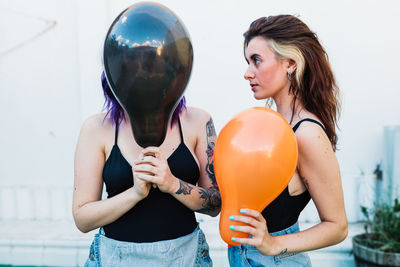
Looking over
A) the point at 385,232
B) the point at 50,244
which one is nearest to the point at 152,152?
the point at 385,232

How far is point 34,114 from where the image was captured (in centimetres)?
369

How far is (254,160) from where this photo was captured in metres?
0.99

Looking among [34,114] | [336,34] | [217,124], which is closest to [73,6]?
[34,114]

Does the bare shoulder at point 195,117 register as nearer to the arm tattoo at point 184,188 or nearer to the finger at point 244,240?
the arm tattoo at point 184,188

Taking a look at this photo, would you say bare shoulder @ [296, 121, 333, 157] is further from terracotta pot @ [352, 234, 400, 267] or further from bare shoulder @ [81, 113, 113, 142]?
terracotta pot @ [352, 234, 400, 267]

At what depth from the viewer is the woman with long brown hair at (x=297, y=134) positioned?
3.62ft

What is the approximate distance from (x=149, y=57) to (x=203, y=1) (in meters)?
2.59

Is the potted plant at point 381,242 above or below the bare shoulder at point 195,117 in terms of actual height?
below

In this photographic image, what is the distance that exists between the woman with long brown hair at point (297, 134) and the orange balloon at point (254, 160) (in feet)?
0.16

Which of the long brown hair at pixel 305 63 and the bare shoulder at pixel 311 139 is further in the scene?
the long brown hair at pixel 305 63

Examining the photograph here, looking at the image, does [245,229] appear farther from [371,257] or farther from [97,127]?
[371,257]

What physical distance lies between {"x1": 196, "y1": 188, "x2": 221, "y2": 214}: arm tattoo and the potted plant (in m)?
1.65

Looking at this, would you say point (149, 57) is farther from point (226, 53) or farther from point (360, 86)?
point (360, 86)

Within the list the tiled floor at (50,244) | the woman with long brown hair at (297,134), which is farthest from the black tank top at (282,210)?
the tiled floor at (50,244)
